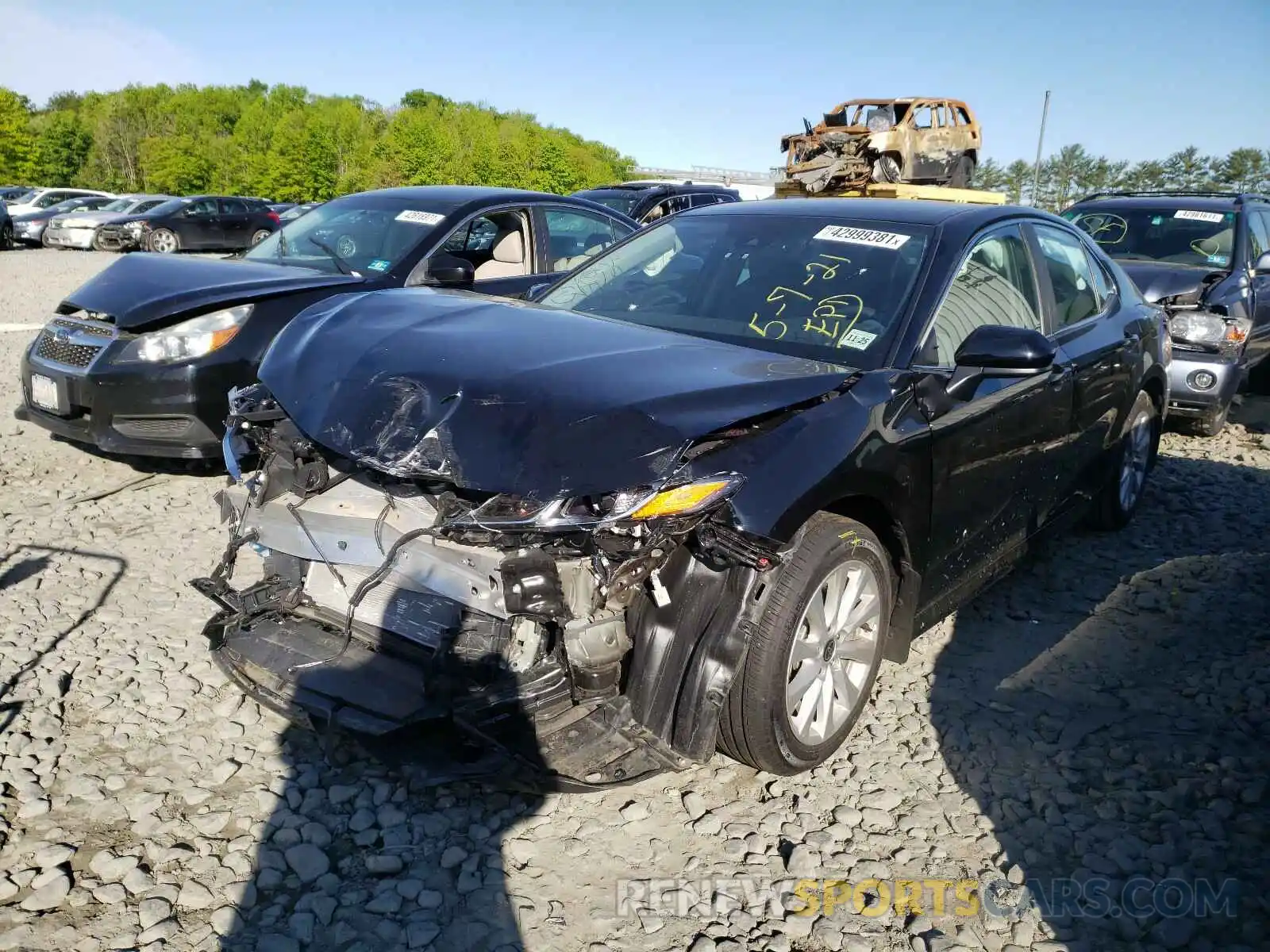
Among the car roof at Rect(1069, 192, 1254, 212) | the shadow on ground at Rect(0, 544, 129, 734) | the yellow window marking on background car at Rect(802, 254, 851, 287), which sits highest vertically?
the car roof at Rect(1069, 192, 1254, 212)

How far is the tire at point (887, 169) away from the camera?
13789 mm

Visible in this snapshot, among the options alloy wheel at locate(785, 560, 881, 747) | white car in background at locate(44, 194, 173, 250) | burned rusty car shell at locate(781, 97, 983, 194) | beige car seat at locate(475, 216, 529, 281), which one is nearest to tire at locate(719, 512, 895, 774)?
alloy wheel at locate(785, 560, 881, 747)

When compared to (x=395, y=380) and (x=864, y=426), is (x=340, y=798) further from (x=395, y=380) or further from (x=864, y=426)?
(x=864, y=426)

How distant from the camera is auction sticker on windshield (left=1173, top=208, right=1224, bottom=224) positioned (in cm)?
816

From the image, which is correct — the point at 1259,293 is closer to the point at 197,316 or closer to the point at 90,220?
the point at 197,316

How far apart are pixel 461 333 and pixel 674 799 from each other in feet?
5.19

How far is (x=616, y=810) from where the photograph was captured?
2834 millimetres

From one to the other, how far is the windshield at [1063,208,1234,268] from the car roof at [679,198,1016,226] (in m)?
4.72

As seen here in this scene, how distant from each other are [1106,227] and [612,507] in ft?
25.5

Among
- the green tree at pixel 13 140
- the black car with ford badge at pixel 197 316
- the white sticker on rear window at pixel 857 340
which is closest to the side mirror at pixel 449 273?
the black car with ford badge at pixel 197 316

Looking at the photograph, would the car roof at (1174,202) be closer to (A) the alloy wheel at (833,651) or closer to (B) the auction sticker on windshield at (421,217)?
(B) the auction sticker on windshield at (421,217)

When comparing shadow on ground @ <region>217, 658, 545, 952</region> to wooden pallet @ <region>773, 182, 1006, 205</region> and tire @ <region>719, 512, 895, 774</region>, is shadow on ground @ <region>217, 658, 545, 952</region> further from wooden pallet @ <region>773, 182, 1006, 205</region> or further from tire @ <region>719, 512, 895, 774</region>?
wooden pallet @ <region>773, 182, 1006, 205</region>

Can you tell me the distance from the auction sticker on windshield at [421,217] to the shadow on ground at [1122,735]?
393 centimetres

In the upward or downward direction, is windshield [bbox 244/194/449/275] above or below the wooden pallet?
below
